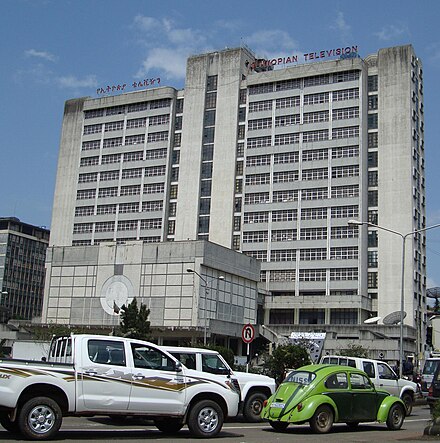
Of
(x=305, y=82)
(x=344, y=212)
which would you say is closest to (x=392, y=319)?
(x=344, y=212)

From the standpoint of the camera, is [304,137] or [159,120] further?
[159,120]

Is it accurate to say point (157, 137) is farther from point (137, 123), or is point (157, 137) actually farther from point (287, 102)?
point (287, 102)

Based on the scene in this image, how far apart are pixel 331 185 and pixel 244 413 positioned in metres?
67.0

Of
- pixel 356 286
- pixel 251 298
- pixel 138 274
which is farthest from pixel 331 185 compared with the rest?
pixel 138 274

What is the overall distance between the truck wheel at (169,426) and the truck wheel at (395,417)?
628 cm

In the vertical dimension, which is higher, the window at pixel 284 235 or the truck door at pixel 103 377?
the window at pixel 284 235

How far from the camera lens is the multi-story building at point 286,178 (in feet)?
267

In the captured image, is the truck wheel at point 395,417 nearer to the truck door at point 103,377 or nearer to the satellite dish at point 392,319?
the truck door at point 103,377

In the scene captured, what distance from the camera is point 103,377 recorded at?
13.5 metres

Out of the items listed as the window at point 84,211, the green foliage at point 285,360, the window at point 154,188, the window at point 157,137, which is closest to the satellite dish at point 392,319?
the window at point 154,188

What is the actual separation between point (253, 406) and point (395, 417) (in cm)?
414

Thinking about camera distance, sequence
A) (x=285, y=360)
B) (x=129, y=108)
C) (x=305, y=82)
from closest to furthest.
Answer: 1. (x=285, y=360)
2. (x=305, y=82)
3. (x=129, y=108)

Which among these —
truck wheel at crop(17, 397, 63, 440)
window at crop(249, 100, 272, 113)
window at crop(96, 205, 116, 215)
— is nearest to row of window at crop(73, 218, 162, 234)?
window at crop(96, 205, 116, 215)

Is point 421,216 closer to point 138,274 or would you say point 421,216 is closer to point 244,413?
point 138,274
